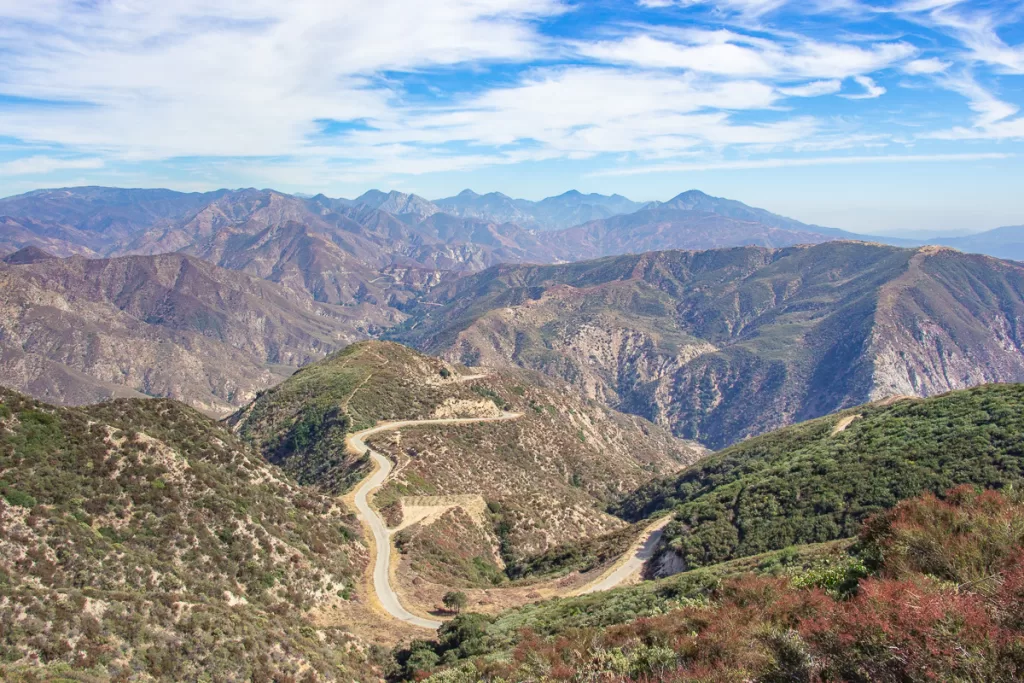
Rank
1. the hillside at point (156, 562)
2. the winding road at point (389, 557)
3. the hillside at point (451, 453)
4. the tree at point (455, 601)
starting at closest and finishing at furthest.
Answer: the hillside at point (156, 562) < the winding road at point (389, 557) < the tree at point (455, 601) < the hillside at point (451, 453)

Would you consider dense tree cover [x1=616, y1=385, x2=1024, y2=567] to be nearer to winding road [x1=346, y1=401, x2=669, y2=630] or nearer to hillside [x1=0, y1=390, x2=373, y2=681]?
winding road [x1=346, y1=401, x2=669, y2=630]

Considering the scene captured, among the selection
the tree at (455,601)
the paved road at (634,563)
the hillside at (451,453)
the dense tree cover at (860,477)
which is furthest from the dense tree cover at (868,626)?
the hillside at (451,453)

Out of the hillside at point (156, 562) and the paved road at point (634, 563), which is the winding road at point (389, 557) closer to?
the paved road at point (634, 563)

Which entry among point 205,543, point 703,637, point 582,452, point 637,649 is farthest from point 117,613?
point 582,452

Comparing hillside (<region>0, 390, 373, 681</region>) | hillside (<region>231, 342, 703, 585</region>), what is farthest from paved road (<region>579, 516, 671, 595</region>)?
hillside (<region>0, 390, 373, 681</region>)

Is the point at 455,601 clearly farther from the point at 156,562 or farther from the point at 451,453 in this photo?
the point at 451,453

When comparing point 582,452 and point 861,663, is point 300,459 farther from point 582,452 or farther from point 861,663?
point 861,663

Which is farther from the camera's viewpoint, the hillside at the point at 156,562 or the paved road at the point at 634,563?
the paved road at the point at 634,563
